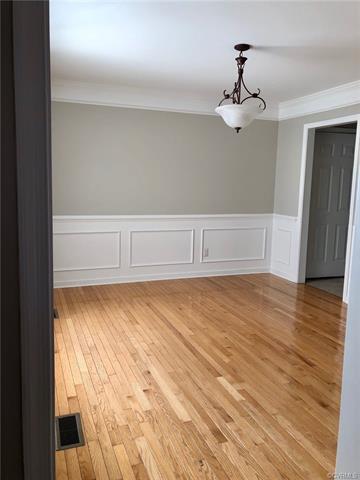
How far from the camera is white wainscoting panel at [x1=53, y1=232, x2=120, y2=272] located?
4.91 metres

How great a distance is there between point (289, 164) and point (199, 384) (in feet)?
12.5

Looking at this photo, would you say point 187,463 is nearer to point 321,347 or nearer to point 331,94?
point 321,347

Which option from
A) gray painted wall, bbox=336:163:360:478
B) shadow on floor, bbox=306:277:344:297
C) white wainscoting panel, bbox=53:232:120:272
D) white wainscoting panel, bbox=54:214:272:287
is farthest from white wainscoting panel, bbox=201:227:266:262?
gray painted wall, bbox=336:163:360:478

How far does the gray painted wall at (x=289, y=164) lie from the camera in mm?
5352

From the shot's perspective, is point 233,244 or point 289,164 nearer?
point 289,164

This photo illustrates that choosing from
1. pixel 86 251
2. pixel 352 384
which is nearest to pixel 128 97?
pixel 86 251

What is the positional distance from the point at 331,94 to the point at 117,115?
2.63m

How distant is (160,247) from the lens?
5406 mm

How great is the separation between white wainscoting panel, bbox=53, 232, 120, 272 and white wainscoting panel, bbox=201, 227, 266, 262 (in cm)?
132

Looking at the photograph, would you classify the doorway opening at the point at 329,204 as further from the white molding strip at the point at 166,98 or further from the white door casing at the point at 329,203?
the white molding strip at the point at 166,98

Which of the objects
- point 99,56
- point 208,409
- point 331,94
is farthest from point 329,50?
point 208,409

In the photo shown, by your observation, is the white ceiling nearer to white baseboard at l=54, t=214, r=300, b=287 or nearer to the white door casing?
the white door casing

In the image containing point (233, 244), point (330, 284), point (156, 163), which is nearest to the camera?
point (156, 163)

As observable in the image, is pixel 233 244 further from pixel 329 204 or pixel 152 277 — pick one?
pixel 329 204
